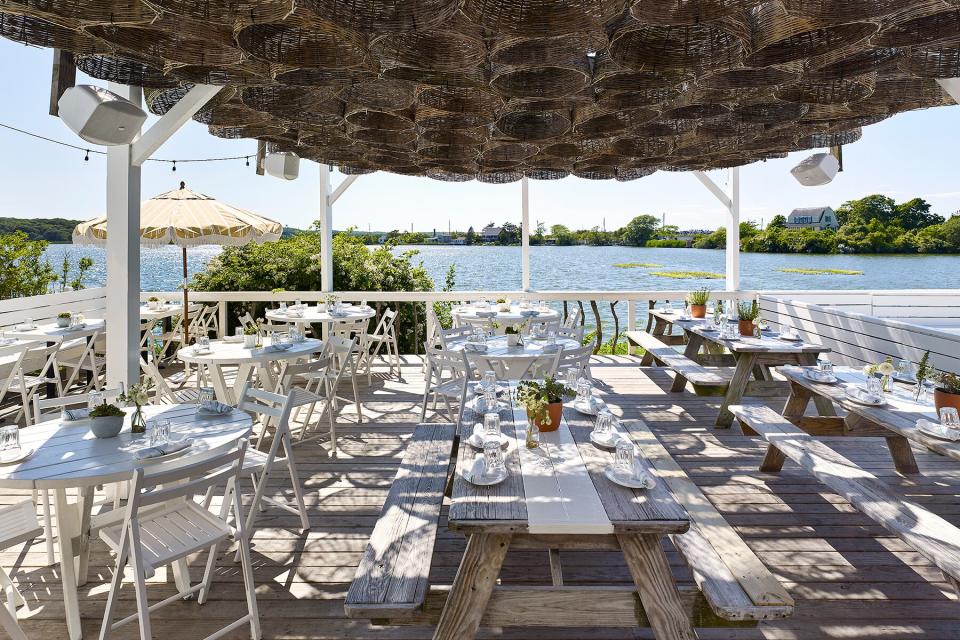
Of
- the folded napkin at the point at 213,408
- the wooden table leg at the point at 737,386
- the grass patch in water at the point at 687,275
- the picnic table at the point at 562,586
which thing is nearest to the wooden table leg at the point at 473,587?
the picnic table at the point at 562,586

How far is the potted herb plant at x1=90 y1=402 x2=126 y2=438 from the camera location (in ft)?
8.79

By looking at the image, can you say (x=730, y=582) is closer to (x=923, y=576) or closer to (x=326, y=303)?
(x=923, y=576)

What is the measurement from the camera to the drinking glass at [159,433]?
260cm

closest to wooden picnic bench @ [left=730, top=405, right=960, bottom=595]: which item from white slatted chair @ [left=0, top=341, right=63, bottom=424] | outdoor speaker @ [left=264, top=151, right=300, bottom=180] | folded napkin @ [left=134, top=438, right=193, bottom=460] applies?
folded napkin @ [left=134, top=438, right=193, bottom=460]

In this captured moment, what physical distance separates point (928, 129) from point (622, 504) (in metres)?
39.9

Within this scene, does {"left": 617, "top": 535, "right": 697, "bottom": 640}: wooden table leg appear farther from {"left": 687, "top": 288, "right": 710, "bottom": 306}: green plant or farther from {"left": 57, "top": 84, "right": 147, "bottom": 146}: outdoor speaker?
{"left": 687, "top": 288, "right": 710, "bottom": 306}: green plant

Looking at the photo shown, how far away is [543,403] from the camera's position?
272 cm

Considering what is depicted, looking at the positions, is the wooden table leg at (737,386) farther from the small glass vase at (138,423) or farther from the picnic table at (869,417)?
the small glass vase at (138,423)

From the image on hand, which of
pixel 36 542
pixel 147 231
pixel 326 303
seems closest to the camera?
pixel 36 542

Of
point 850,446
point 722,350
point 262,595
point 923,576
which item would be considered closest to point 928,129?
point 722,350

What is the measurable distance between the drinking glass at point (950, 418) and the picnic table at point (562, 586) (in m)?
1.47

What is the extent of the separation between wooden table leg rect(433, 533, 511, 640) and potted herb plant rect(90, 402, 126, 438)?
1786 millimetres

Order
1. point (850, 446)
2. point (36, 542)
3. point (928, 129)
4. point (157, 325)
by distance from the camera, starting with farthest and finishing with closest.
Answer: point (928, 129)
point (157, 325)
point (850, 446)
point (36, 542)

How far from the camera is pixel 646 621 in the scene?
2.09 m
